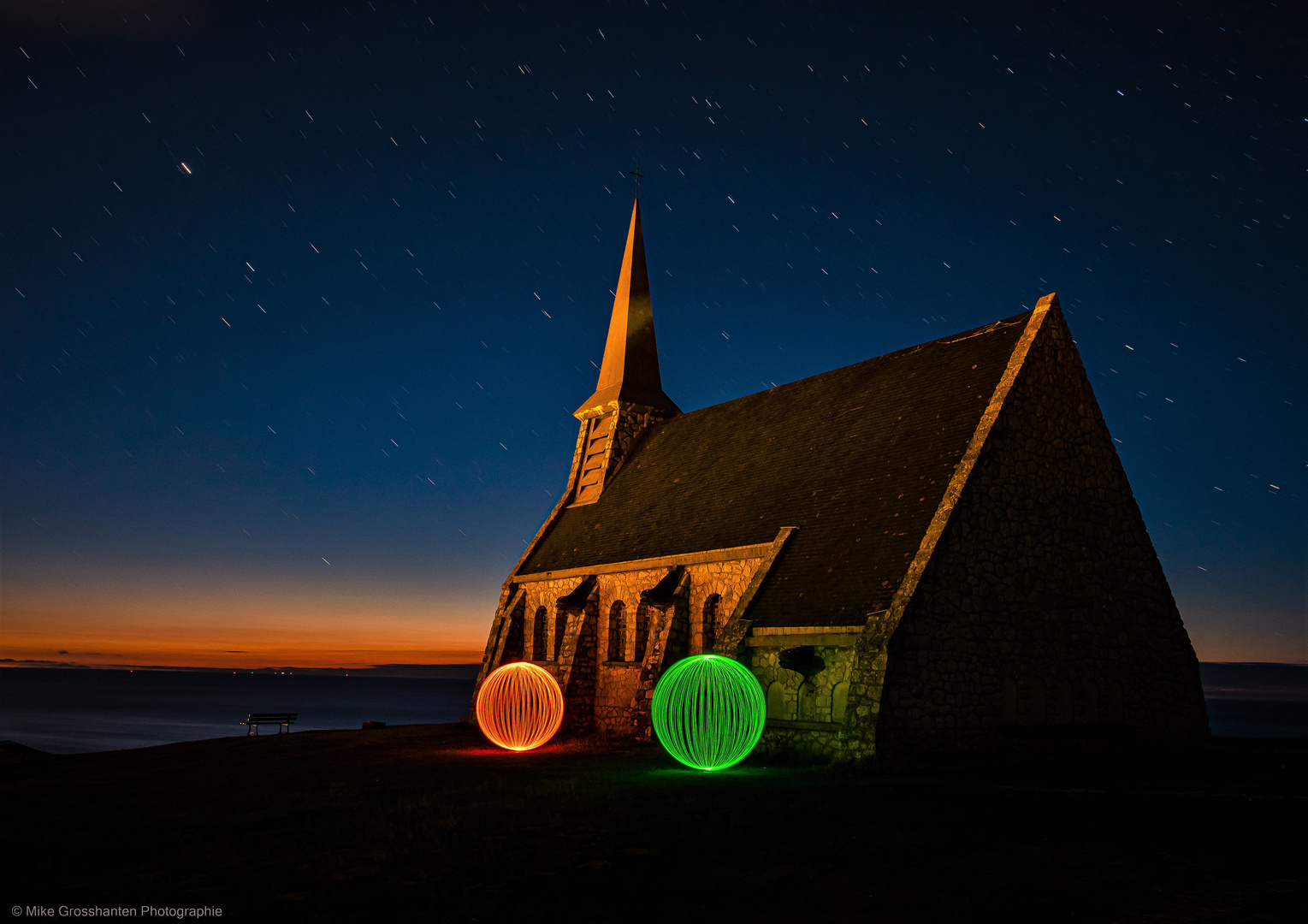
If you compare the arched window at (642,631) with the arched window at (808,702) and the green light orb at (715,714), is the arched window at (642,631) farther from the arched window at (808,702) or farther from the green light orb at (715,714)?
the green light orb at (715,714)

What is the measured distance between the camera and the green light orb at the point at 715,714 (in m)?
19.2

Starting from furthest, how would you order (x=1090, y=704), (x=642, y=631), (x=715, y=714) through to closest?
(x=642, y=631)
(x=1090, y=704)
(x=715, y=714)

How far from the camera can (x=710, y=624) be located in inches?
995

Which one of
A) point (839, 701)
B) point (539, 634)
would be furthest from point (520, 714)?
point (839, 701)

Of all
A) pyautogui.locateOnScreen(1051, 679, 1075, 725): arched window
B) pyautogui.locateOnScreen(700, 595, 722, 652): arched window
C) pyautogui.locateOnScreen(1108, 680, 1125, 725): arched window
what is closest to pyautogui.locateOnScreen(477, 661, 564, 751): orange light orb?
pyautogui.locateOnScreen(700, 595, 722, 652): arched window

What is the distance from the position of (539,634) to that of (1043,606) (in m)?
18.6

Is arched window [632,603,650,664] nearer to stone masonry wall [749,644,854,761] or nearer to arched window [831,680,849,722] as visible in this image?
stone masonry wall [749,644,854,761]

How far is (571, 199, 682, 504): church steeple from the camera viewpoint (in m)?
37.5

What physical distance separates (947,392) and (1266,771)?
10305mm

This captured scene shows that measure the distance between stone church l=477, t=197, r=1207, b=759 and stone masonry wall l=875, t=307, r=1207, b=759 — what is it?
5cm

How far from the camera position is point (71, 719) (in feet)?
337

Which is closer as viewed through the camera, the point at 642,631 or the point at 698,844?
the point at 698,844

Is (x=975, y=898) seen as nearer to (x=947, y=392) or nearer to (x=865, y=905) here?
(x=865, y=905)

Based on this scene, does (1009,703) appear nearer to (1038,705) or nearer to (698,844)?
(1038,705)
